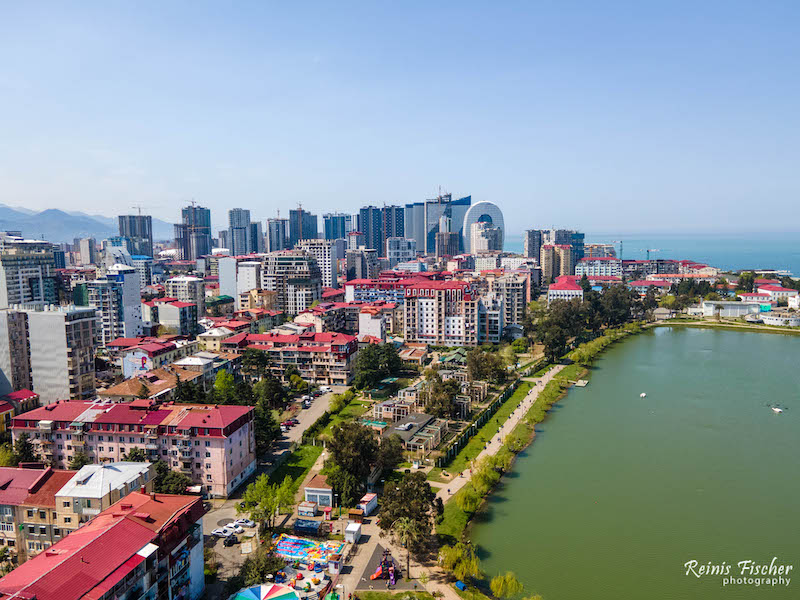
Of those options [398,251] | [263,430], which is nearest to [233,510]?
[263,430]

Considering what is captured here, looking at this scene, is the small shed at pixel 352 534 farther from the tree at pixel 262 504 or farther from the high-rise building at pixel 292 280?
the high-rise building at pixel 292 280

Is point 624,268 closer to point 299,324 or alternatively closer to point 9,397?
point 299,324

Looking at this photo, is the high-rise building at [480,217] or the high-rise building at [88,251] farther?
the high-rise building at [480,217]

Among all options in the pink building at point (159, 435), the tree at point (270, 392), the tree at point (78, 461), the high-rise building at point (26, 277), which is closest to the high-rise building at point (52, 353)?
the pink building at point (159, 435)

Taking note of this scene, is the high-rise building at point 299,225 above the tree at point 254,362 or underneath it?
above

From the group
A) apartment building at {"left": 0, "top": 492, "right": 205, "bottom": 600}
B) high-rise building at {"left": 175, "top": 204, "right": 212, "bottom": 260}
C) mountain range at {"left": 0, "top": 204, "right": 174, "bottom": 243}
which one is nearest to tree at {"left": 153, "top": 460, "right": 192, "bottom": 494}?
apartment building at {"left": 0, "top": 492, "right": 205, "bottom": 600}

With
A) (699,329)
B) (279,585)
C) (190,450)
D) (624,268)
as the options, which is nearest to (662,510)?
(279,585)
